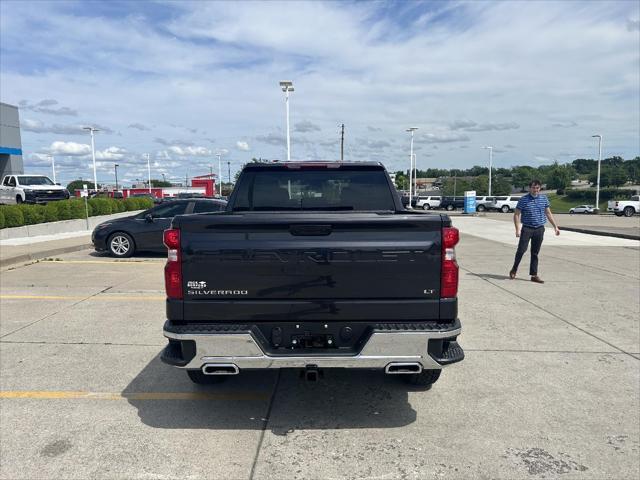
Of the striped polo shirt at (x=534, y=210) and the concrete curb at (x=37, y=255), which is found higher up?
the striped polo shirt at (x=534, y=210)

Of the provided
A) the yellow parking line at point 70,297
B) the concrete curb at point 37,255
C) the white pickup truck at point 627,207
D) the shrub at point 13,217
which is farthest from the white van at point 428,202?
the yellow parking line at point 70,297

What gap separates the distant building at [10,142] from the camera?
34.2 metres

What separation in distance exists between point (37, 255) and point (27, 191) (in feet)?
48.2

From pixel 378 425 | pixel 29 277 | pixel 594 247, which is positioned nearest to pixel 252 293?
pixel 378 425

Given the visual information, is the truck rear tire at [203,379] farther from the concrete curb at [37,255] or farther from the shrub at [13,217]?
the shrub at [13,217]

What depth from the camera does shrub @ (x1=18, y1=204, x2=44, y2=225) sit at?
16.9 m

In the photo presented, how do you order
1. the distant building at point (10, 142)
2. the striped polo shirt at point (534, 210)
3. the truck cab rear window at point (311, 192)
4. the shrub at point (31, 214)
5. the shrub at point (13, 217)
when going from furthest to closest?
the distant building at point (10, 142) → the shrub at point (31, 214) → the shrub at point (13, 217) → the striped polo shirt at point (534, 210) → the truck cab rear window at point (311, 192)

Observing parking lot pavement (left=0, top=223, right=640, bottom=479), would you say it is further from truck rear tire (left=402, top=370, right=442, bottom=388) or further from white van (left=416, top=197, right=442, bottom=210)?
white van (left=416, top=197, right=442, bottom=210)

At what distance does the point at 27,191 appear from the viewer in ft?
79.5

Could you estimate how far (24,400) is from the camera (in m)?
4.00

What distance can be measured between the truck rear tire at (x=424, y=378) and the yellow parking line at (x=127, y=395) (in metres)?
1.27

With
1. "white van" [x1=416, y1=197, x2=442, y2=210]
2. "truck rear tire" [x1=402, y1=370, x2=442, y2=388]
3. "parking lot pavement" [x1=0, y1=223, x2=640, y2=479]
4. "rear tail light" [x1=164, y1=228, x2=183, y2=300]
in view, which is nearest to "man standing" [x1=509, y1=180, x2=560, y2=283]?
"parking lot pavement" [x1=0, y1=223, x2=640, y2=479]

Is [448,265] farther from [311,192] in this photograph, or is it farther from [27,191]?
[27,191]

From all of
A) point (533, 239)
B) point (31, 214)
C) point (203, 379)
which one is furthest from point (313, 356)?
point (31, 214)
